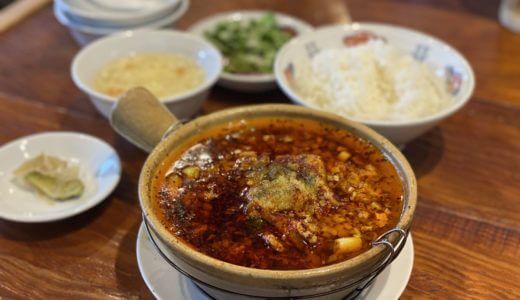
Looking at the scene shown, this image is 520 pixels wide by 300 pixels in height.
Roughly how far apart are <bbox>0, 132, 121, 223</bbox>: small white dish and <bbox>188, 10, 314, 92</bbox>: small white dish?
0.57 metres

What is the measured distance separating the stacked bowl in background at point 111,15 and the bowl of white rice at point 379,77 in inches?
25.0

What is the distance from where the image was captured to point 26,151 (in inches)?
65.3

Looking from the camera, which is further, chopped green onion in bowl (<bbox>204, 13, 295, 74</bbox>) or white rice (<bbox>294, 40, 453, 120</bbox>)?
chopped green onion in bowl (<bbox>204, 13, 295, 74</bbox>)

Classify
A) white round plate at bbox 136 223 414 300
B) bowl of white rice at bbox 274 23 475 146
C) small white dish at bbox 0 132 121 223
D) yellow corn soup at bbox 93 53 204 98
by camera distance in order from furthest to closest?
yellow corn soup at bbox 93 53 204 98
bowl of white rice at bbox 274 23 475 146
small white dish at bbox 0 132 121 223
white round plate at bbox 136 223 414 300

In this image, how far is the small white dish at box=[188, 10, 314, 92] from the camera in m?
1.96

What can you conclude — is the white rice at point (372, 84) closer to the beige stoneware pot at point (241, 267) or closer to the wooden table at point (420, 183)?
the wooden table at point (420, 183)

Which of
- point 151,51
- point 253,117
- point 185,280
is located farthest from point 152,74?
point 185,280

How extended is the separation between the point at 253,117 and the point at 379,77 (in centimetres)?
72

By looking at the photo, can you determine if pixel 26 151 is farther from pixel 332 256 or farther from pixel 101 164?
pixel 332 256

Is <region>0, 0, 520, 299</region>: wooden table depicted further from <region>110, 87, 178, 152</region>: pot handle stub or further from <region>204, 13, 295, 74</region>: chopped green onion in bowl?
<region>110, 87, 178, 152</region>: pot handle stub

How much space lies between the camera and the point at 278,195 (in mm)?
1096

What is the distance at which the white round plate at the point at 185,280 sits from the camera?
3.77ft

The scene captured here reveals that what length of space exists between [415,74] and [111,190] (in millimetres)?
1154

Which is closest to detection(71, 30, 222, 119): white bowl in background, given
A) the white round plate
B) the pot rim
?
the pot rim
